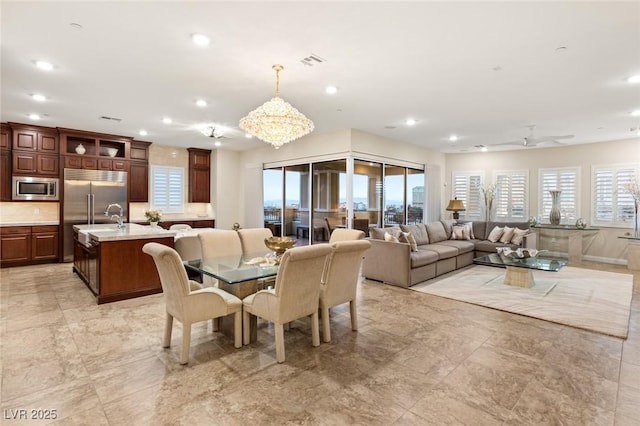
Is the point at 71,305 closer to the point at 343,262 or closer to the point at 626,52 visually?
the point at 343,262

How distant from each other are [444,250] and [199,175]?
654cm

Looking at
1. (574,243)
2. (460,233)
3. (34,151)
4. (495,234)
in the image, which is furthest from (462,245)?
(34,151)

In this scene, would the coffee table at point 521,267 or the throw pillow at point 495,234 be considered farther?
the throw pillow at point 495,234

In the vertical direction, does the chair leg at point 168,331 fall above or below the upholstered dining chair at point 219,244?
below

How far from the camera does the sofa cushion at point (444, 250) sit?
585cm

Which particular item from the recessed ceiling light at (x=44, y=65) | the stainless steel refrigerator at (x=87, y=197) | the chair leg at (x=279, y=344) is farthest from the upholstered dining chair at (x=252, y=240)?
the stainless steel refrigerator at (x=87, y=197)

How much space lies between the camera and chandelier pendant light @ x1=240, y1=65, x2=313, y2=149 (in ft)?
11.7

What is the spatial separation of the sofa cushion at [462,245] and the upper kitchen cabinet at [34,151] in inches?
320

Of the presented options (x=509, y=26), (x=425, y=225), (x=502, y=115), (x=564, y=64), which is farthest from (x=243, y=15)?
(x=425, y=225)

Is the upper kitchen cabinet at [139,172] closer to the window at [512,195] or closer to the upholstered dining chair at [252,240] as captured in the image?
the upholstered dining chair at [252,240]

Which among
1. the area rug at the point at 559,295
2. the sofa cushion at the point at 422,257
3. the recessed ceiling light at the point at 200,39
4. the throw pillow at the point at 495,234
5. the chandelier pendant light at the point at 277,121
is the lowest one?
the area rug at the point at 559,295

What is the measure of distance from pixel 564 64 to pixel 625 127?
4078 mm

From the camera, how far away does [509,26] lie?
8.88 ft

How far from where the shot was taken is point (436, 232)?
701 cm
